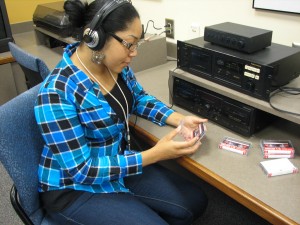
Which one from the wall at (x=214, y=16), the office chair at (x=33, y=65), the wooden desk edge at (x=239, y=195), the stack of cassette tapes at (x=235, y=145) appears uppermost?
the wall at (x=214, y=16)

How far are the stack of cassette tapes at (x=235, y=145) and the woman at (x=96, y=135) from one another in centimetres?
9

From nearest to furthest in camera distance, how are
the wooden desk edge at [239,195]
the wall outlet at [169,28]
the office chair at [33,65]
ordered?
the wooden desk edge at [239,195] → the office chair at [33,65] → the wall outlet at [169,28]

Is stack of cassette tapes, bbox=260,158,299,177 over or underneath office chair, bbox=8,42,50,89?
underneath

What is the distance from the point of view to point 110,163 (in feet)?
3.35

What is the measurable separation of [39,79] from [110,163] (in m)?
0.83

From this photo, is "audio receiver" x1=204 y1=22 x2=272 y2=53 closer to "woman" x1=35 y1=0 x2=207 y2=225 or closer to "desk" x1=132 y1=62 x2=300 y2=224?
"desk" x1=132 y1=62 x2=300 y2=224

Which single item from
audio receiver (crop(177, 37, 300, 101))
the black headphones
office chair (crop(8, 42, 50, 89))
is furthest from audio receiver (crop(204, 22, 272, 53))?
office chair (crop(8, 42, 50, 89))

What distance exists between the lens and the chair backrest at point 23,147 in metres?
0.93

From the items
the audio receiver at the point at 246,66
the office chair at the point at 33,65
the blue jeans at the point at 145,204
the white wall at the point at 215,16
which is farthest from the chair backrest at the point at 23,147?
the white wall at the point at 215,16

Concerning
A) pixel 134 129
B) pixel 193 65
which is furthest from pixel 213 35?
pixel 134 129

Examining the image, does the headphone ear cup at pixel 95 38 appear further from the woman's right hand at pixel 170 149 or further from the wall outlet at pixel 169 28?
the wall outlet at pixel 169 28

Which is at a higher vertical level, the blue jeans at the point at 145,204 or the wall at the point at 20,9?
the wall at the point at 20,9

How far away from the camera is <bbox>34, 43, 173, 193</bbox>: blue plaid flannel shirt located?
0.94m

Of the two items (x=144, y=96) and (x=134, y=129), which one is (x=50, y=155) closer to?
(x=134, y=129)
